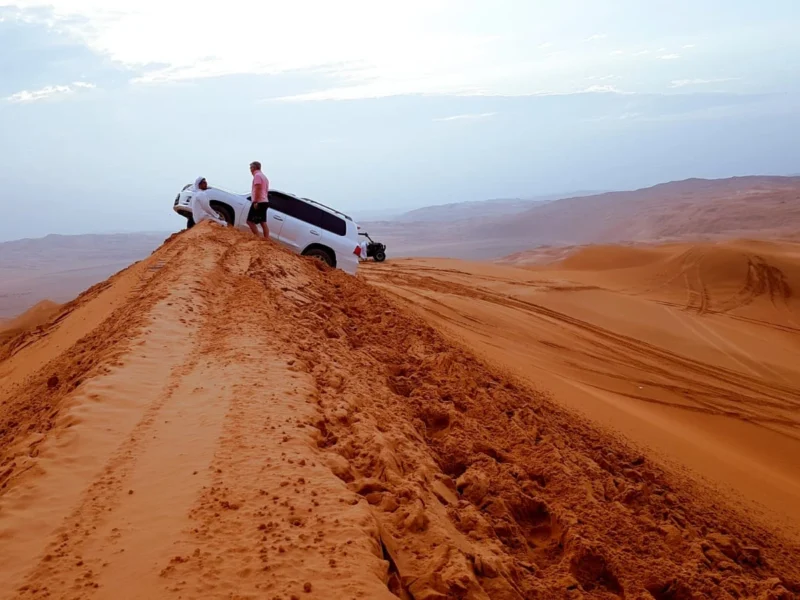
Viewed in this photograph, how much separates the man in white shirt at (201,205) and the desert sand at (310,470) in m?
3.36

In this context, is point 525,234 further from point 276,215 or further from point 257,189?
point 257,189

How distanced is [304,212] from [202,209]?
6.50 ft

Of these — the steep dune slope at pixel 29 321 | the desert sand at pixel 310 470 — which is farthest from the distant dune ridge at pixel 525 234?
the desert sand at pixel 310 470

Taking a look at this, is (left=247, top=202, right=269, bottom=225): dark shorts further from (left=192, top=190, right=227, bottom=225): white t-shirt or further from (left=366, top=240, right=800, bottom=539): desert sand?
(left=366, top=240, right=800, bottom=539): desert sand

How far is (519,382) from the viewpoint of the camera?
867 centimetres

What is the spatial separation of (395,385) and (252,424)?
2385 millimetres

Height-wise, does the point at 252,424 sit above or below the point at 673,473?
above

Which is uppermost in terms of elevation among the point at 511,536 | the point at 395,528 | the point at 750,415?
the point at 395,528

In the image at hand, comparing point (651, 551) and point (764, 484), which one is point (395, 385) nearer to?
point (651, 551)

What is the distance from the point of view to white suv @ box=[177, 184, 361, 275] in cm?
1328

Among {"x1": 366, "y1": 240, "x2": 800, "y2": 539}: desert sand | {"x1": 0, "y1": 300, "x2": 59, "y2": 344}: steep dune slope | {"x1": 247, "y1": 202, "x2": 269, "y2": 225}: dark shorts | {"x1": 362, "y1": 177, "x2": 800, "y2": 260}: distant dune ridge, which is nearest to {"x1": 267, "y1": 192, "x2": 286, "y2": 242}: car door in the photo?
{"x1": 247, "y1": 202, "x2": 269, "y2": 225}: dark shorts

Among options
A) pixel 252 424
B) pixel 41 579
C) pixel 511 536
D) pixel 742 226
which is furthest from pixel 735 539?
pixel 742 226

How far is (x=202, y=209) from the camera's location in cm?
1322

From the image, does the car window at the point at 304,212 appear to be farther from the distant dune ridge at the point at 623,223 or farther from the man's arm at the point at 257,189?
the distant dune ridge at the point at 623,223
